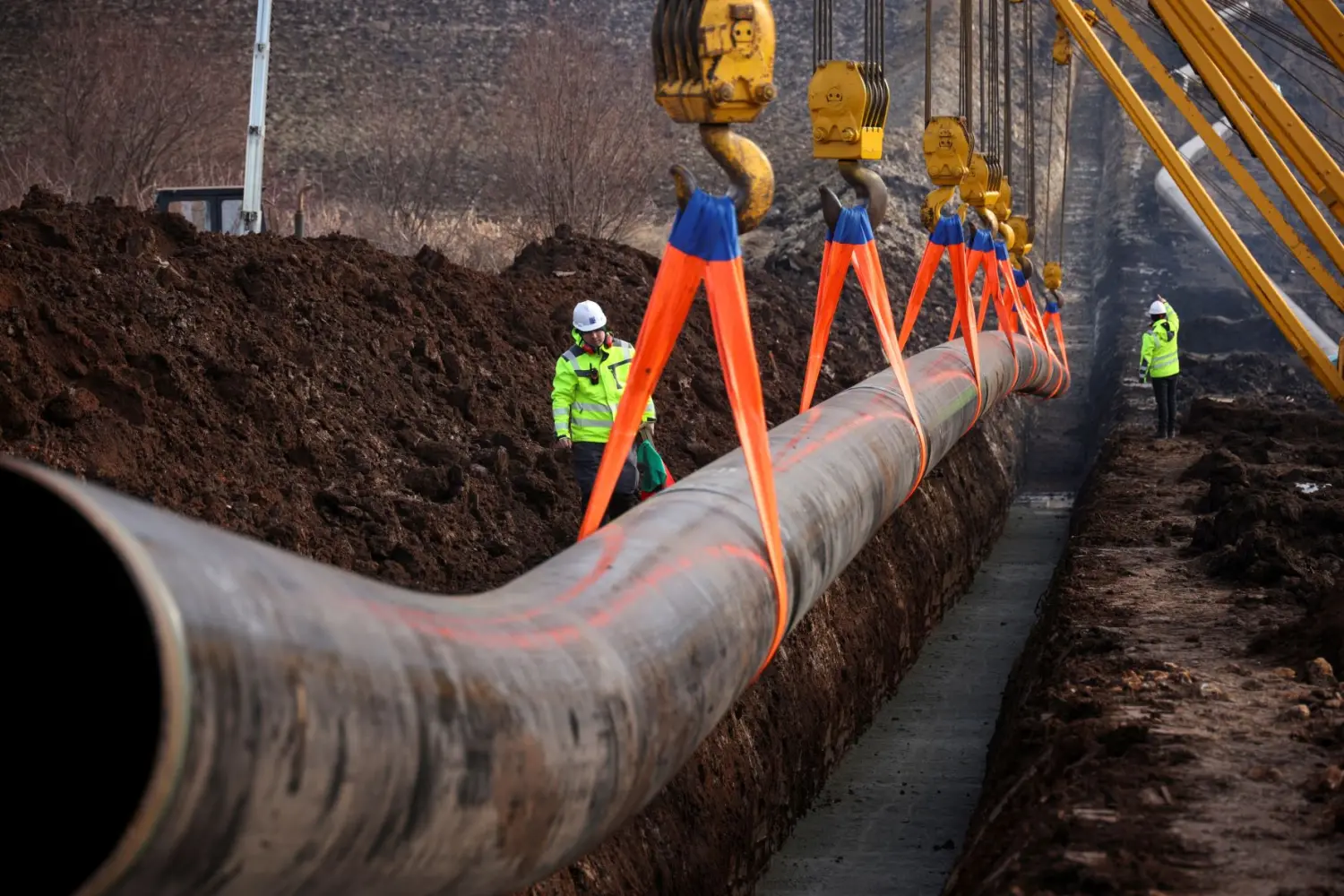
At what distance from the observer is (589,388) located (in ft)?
27.3

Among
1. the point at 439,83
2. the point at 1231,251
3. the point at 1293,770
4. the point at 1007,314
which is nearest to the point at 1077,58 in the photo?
the point at 439,83

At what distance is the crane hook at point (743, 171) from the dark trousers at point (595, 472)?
2.62 m

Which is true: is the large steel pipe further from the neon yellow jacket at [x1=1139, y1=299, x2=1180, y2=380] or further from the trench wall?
the neon yellow jacket at [x1=1139, y1=299, x2=1180, y2=380]

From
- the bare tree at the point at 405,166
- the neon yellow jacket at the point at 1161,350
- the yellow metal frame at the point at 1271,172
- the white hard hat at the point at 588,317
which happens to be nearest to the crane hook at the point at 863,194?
the white hard hat at the point at 588,317

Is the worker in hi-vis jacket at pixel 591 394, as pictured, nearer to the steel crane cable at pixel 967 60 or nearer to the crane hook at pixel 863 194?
the crane hook at pixel 863 194

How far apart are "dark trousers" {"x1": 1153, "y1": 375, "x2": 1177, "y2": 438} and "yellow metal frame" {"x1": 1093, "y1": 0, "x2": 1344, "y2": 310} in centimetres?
216

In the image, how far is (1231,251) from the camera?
17078 millimetres

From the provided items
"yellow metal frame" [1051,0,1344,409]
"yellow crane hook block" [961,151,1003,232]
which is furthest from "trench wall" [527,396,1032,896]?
"yellow metal frame" [1051,0,1344,409]

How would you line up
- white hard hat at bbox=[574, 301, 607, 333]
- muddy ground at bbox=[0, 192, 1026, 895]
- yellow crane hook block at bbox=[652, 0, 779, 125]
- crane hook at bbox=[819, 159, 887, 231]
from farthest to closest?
white hard hat at bbox=[574, 301, 607, 333] < crane hook at bbox=[819, 159, 887, 231] < muddy ground at bbox=[0, 192, 1026, 895] < yellow crane hook block at bbox=[652, 0, 779, 125]

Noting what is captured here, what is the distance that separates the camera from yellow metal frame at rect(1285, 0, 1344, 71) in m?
9.05

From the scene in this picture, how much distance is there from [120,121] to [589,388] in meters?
17.5

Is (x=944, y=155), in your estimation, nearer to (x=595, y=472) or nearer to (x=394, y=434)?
(x=595, y=472)

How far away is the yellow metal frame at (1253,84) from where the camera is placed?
35.8 feet

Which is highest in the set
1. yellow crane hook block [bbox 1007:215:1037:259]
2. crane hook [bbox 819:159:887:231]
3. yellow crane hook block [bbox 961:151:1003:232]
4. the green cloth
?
crane hook [bbox 819:159:887:231]
